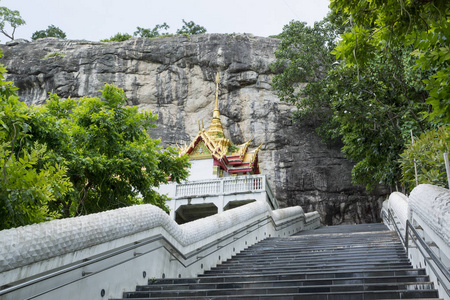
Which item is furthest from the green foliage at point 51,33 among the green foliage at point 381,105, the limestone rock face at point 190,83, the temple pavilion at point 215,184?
the green foliage at point 381,105

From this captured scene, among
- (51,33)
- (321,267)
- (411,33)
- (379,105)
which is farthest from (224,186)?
(51,33)

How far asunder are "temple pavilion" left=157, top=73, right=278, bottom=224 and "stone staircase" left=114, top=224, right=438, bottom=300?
1318 cm

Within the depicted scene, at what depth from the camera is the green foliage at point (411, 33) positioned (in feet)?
13.5

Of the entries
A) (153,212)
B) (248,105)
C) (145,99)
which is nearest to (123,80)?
(145,99)

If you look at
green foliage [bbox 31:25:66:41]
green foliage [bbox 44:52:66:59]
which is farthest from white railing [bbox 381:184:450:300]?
green foliage [bbox 31:25:66:41]

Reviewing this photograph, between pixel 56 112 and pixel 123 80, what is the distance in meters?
23.8

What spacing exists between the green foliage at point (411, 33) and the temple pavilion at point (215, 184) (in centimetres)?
1533

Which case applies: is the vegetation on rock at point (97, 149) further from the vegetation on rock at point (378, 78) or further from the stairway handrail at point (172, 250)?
the vegetation on rock at point (378, 78)

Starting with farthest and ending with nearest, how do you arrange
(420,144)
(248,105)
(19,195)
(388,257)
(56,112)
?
(248,105)
(56,112)
(420,144)
(388,257)
(19,195)

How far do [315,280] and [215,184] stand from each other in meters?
16.8

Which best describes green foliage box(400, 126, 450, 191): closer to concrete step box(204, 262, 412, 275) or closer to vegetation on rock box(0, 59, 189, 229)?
concrete step box(204, 262, 412, 275)

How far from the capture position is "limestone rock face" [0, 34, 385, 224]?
1189 inches

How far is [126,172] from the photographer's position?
1016 cm

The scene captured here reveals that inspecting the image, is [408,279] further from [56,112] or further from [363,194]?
[363,194]
